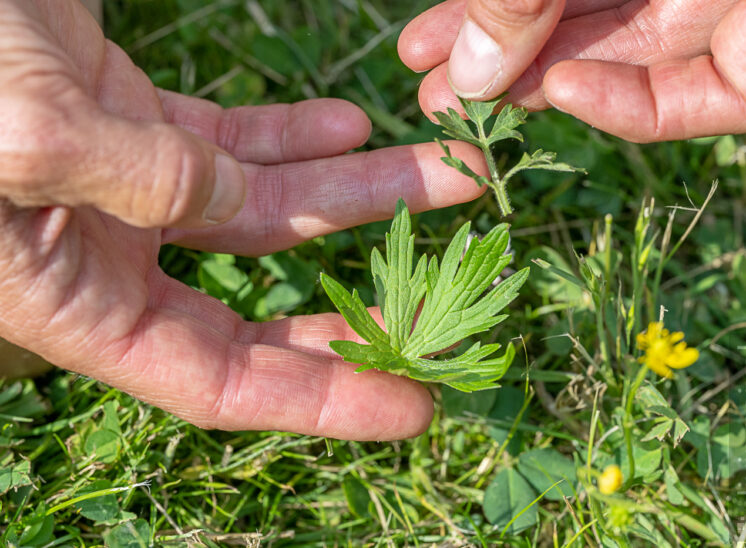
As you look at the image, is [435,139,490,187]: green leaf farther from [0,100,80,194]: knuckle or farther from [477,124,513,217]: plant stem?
[0,100,80,194]: knuckle

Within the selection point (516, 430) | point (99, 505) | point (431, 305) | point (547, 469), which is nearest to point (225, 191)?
point (431, 305)

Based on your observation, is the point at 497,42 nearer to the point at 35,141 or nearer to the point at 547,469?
the point at 35,141

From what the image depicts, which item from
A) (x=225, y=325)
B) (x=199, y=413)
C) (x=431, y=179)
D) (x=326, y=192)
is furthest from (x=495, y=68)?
(x=199, y=413)

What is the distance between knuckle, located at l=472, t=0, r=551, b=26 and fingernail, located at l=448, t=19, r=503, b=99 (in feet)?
0.29

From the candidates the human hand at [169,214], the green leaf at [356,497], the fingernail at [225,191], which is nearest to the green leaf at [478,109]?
the human hand at [169,214]

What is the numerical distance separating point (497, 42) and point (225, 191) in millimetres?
1181

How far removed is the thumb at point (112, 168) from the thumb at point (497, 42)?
3.69ft

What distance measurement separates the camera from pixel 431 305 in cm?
263

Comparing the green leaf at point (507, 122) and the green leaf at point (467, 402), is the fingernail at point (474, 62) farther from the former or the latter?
the green leaf at point (467, 402)

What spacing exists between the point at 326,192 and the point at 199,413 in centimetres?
112

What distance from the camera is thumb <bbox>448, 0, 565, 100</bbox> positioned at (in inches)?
97.4

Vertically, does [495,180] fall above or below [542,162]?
below

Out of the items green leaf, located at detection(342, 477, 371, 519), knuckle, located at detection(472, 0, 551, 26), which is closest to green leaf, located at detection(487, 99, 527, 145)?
knuckle, located at detection(472, 0, 551, 26)

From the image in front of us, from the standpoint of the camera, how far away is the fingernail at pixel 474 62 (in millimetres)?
2594
